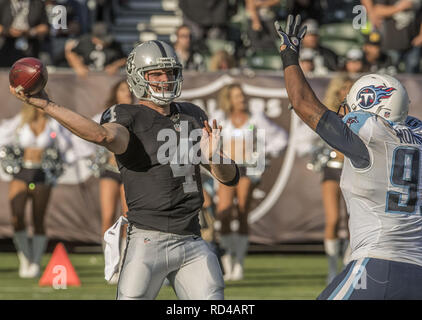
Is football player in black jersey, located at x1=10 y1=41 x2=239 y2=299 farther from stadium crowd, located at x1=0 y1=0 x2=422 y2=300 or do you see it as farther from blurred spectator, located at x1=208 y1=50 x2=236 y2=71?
blurred spectator, located at x1=208 y1=50 x2=236 y2=71

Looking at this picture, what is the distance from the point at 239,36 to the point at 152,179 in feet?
31.8

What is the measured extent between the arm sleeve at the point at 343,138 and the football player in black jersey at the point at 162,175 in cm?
74

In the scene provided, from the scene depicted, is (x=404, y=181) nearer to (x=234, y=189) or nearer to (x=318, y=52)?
(x=234, y=189)

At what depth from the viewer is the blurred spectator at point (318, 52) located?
13.2m

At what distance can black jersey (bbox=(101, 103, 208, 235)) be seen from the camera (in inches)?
206

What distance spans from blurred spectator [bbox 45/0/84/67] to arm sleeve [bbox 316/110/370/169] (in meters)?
9.63

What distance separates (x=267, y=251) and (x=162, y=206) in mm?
7339

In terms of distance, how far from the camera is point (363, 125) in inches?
181

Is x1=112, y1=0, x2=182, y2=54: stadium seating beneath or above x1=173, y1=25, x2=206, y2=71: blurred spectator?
above

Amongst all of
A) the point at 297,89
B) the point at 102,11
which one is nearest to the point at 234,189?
the point at 297,89

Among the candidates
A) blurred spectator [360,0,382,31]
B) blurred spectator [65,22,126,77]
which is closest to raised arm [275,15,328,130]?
blurred spectator [65,22,126,77]

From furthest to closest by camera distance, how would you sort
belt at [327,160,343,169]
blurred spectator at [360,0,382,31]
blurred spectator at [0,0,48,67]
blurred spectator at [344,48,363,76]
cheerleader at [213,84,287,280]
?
blurred spectator at [360,0,382,31], blurred spectator at [0,0,48,67], blurred spectator at [344,48,363,76], cheerleader at [213,84,287,280], belt at [327,160,343,169]

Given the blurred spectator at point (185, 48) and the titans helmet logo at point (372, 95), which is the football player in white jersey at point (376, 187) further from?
the blurred spectator at point (185, 48)

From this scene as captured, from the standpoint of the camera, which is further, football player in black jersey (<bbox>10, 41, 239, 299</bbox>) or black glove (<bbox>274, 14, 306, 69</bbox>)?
football player in black jersey (<bbox>10, 41, 239, 299</bbox>)
